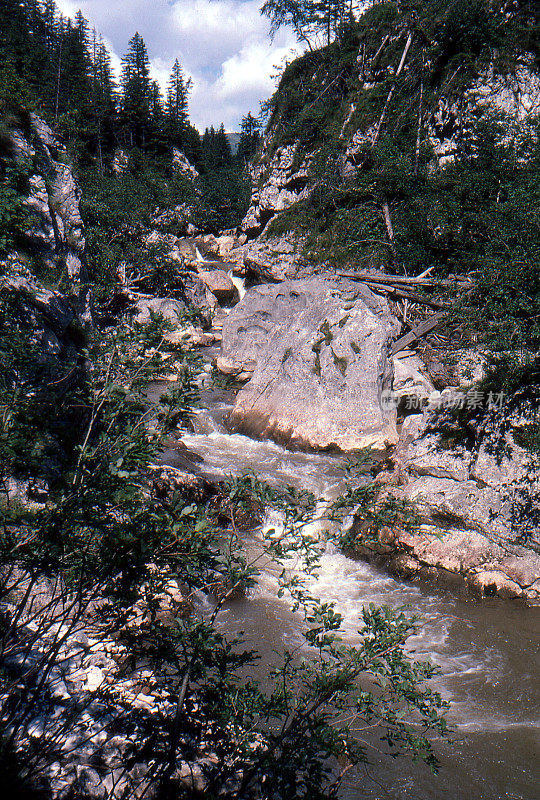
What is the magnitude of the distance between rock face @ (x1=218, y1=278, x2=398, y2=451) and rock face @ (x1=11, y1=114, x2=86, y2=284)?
242 inches

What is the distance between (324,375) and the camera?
46.0 feet

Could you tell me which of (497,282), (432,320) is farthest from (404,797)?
(432,320)

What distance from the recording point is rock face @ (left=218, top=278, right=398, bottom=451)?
43.1ft

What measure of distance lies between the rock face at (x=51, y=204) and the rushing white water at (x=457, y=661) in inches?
220

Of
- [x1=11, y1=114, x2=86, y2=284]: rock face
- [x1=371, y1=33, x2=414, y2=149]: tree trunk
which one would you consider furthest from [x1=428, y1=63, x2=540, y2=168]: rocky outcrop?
[x1=11, y1=114, x2=86, y2=284]: rock face

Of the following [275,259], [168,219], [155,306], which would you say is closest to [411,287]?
[275,259]

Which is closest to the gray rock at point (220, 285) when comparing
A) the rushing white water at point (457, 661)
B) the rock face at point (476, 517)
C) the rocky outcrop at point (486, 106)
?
the rocky outcrop at point (486, 106)

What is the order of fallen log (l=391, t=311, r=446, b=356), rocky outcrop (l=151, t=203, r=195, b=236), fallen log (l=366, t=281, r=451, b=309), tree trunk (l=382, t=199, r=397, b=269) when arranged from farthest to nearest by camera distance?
rocky outcrop (l=151, t=203, r=195, b=236) < tree trunk (l=382, t=199, r=397, b=269) < fallen log (l=366, t=281, r=451, b=309) < fallen log (l=391, t=311, r=446, b=356)

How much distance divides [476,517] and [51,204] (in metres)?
11.0

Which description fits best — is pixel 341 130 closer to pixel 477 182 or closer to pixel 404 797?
pixel 477 182

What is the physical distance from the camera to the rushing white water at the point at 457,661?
213 inches

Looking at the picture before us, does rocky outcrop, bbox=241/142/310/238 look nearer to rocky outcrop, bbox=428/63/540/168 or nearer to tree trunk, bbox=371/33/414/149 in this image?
tree trunk, bbox=371/33/414/149

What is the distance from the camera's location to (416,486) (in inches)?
385

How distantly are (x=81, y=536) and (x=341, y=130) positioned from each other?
24.6 meters
